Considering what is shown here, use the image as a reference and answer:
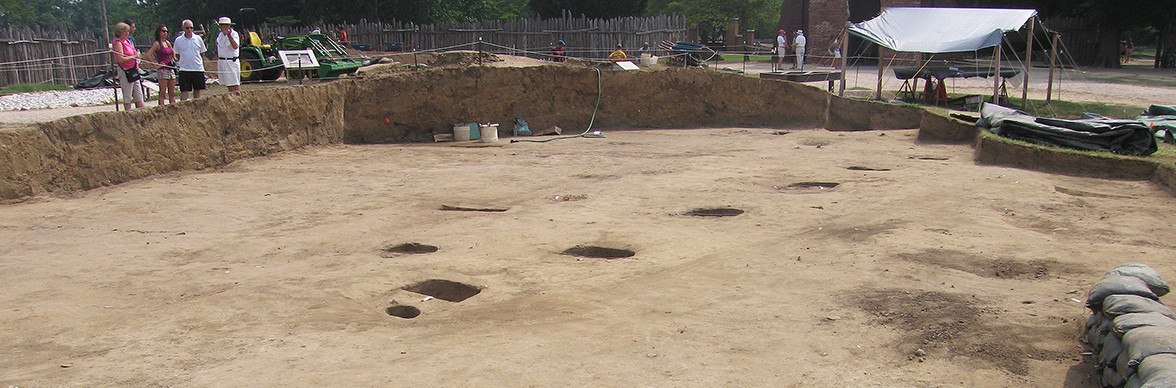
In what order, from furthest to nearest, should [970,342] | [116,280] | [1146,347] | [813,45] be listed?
[813,45] → [116,280] → [970,342] → [1146,347]

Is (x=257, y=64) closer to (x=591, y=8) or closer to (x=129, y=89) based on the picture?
(x=129, y=89)

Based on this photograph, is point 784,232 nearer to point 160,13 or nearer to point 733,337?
point 733,337

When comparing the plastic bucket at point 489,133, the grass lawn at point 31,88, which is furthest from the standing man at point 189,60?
the grass lawn at point 31,88

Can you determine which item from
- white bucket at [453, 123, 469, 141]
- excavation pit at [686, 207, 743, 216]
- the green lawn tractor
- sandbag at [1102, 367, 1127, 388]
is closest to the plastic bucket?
white bucket at [453, 123, 469, 141]

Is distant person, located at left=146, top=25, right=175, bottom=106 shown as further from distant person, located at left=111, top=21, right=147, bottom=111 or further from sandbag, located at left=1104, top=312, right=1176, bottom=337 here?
sandbag, located at left=1104, top=312, right=1176, bottom=337

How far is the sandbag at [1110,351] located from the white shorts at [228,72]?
1378 cm

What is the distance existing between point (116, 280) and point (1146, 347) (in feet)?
26.6

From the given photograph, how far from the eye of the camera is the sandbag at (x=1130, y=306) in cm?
541

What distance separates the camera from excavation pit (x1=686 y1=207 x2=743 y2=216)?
1041 centimetres

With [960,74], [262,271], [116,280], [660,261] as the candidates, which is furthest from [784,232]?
[960,74]

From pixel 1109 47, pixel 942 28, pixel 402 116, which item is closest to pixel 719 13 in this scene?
pixel 1109 47

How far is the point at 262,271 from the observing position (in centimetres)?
819

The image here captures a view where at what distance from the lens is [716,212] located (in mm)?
10516

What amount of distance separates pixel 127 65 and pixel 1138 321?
12.7 metres
